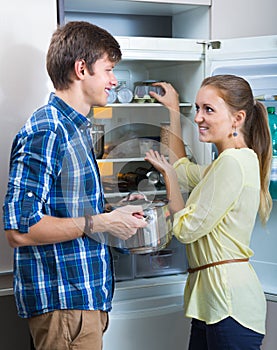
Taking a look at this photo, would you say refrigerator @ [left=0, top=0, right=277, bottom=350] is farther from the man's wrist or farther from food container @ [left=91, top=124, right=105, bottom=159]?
the man's wrist

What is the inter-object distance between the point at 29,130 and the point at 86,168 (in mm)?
177

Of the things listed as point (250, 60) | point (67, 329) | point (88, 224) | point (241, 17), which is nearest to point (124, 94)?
point (250, 60)

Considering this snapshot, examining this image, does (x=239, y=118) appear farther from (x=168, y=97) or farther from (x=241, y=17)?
(x=241, y=17)

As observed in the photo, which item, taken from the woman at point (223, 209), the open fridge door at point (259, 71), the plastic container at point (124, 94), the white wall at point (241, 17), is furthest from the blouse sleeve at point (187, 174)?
the white wall at point (241, 17)

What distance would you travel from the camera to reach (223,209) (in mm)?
1761

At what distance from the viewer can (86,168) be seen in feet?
5.25

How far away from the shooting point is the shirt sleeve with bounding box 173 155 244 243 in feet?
5.75

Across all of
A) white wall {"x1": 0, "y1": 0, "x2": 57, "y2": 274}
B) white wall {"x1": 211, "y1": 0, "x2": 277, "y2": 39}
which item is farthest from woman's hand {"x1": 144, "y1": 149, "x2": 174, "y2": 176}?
white wall {"x1": 211, "y1": 0, "x2": 277, "y2": 39}

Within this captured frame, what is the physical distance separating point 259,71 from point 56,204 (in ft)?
3.39

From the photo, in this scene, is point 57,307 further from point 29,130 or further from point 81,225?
point 29,130

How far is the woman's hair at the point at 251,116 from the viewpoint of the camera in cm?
183

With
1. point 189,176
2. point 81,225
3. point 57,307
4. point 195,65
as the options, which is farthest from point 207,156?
point 57,307

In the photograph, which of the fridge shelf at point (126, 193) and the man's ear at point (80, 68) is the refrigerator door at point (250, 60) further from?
the man's ear at point (80, 68)

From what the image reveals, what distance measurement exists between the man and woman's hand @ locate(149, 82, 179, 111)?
0.37 metres
